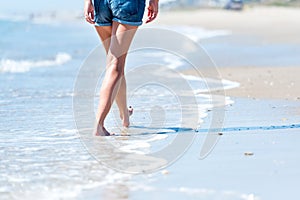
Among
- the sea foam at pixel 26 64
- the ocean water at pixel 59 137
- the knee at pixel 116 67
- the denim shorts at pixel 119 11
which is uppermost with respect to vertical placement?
the denim shorts at pixel 119 11

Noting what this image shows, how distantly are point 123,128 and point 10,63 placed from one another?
7585 millimetres

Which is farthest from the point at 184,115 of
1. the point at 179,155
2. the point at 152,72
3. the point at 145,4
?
the point at 152,72

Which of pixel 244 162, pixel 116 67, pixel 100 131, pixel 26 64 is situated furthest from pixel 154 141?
pixel 26 64

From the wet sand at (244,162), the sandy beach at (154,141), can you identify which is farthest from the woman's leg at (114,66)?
the wet sand at (244,162)

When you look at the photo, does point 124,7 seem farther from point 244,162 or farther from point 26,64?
point 26,64

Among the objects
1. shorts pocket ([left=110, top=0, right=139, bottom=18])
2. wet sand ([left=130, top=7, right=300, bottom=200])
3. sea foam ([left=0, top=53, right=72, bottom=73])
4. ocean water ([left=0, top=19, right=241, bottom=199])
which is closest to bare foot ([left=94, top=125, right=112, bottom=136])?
ocean water ([left=0, top=19, right=241, bottom=199])

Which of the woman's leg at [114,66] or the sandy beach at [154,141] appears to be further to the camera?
the woman's leg at [114,66]

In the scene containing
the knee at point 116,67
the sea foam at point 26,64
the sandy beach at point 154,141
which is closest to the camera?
the sandy beach at point 154,141

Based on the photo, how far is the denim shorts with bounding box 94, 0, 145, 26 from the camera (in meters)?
5.13

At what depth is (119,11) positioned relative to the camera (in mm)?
5137

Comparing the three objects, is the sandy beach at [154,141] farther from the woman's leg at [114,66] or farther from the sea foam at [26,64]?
the sea foam at [26,64]

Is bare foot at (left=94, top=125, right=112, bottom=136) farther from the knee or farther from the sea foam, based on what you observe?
the sea foam

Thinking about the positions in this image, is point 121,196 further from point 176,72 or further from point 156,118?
point 176,72

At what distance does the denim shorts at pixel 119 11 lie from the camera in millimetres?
5129
